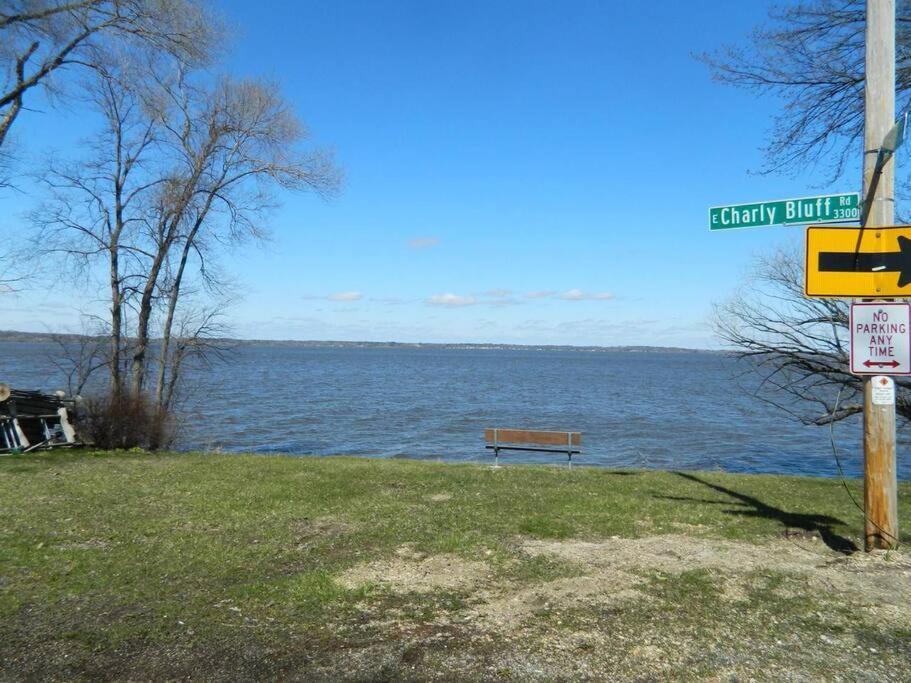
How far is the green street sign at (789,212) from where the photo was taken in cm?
608

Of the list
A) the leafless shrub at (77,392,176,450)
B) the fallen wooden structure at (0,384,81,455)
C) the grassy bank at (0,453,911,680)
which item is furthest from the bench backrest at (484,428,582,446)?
the fallen wooden structure at (0,384,81,455)

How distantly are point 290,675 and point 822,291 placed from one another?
16.7ft

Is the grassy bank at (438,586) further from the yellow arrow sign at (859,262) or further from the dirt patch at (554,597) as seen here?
the yellow arrow sign at (859,262)

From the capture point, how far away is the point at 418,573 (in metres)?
5.75

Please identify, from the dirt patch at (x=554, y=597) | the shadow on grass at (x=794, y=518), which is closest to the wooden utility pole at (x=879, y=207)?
the shadow on grass at (x=794, y=518)

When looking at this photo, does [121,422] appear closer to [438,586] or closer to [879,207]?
[438,586]

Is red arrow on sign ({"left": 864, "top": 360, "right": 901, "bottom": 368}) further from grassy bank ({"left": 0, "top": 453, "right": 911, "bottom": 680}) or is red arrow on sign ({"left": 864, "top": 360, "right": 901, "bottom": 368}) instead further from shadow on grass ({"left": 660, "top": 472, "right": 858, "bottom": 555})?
shadow on grass ({"left": 660, "top": 472, "right": 858, "bottom": 555})

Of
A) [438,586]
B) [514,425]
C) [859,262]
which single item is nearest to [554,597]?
[438,586]

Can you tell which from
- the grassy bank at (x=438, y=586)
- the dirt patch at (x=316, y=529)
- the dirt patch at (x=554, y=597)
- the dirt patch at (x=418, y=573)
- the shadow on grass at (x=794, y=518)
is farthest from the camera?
the dirt patch at (x=316, y=529)

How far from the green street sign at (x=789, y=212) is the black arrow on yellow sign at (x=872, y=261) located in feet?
1.07

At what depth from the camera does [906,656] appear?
4168mm

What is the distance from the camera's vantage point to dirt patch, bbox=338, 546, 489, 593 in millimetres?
5434

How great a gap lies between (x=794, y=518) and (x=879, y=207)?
3.76 meters

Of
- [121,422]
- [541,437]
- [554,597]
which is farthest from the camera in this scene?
[121,422]
